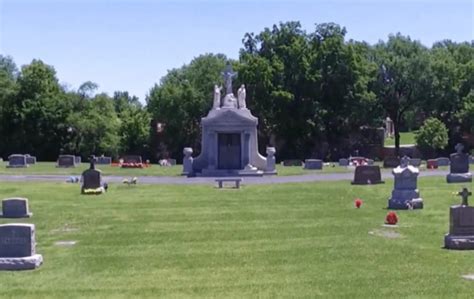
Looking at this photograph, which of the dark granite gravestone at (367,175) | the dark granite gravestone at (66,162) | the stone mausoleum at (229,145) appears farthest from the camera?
the dark granite gravestone at (66,162)

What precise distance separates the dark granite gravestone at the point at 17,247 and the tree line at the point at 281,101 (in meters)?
60.7

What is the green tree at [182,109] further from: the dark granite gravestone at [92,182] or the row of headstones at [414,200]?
the dark granite gravestone at [92,182]

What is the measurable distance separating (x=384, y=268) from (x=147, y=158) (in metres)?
70.8

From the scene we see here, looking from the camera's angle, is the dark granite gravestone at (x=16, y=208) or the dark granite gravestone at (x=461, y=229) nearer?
the dark granite gravestone at (x=461, y=229)

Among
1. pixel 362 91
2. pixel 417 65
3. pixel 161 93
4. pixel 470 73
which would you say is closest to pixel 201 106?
pixel 161 93

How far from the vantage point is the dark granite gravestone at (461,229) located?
18.0 metres

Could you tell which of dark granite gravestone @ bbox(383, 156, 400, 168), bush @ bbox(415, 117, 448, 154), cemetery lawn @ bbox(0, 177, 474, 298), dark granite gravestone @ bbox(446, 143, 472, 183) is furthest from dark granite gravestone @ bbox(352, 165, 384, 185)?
bush @ bbox(415, 117, 448, 154)

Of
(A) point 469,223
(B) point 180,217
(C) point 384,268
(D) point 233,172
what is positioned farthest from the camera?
(D) point 233,172

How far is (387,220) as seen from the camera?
74.2 ft

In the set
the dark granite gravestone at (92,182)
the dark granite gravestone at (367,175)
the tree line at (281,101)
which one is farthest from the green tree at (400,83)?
the dark granite gravestone at (92,182)

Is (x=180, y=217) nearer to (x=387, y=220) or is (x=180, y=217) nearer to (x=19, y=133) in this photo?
(x=387, y=220)

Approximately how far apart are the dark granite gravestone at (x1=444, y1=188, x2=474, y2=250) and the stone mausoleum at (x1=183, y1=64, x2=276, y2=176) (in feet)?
106

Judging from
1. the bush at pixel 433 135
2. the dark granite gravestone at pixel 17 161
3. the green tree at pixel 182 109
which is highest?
the green tree at pixel 182 109

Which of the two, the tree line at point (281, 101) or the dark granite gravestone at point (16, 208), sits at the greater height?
the tree line at point (281, 101)
